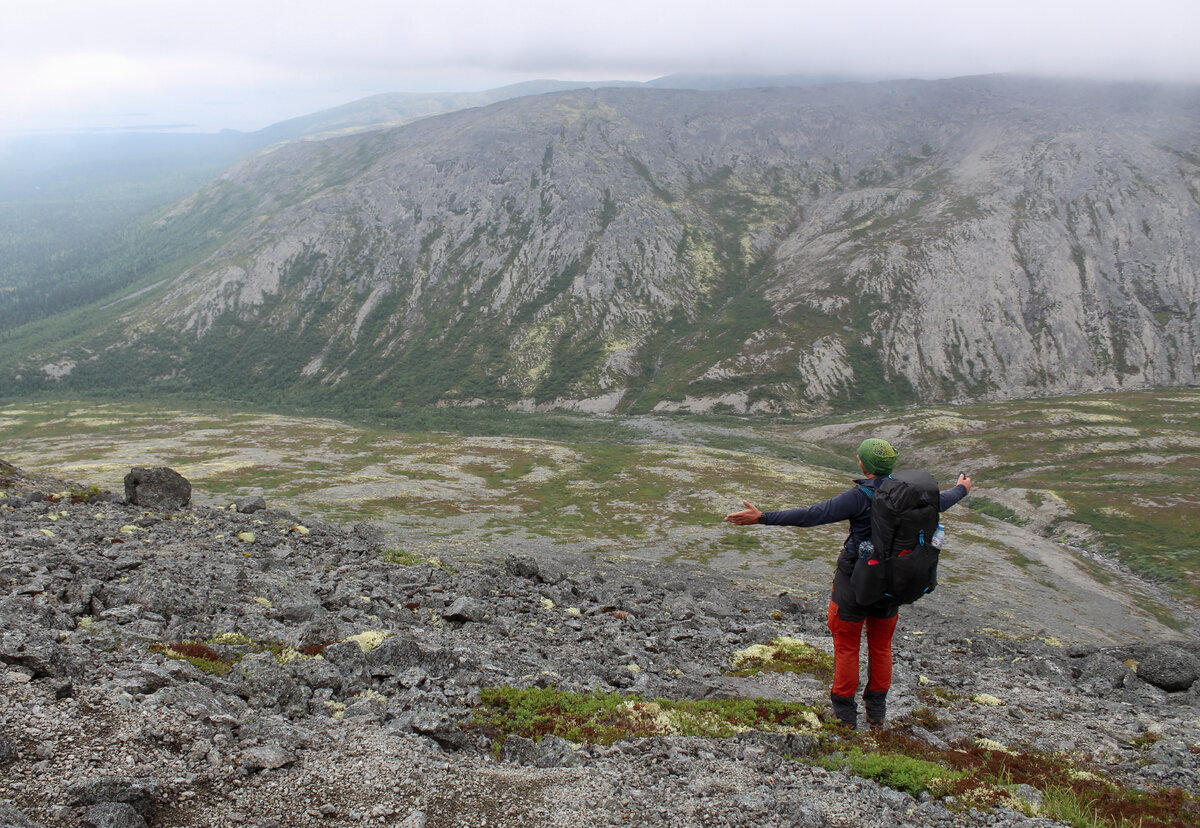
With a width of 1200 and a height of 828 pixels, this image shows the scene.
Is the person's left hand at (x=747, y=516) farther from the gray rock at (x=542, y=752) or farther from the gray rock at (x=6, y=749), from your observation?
the gray rock at (x=6, y=749)

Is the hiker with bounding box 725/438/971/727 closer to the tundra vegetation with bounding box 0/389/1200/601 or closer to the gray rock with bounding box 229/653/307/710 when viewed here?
the gray rock with bounding box 229/653/307/710

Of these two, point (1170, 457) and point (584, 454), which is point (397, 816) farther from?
point (1170, 457)

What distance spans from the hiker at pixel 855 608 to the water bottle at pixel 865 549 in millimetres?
→ 132

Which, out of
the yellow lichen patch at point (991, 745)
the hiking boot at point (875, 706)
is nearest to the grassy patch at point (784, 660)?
the hiking boot at point (875, 706)

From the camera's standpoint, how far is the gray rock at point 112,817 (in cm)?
806

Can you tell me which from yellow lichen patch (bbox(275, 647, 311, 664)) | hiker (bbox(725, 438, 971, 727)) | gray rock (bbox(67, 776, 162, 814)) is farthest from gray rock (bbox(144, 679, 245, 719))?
hiker (bbox(725, 438, 971, 727))

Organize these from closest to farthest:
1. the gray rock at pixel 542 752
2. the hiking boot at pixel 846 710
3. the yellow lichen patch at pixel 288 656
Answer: the gray rock at pixel 542 752 → the hiking boot at pixel 846 710 → the yellow lichen patch at pixel 288 656

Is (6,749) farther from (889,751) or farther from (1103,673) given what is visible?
(1103,673)

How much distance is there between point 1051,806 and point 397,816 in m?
10.8

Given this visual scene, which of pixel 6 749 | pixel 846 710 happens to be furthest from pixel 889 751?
pixel 6 749

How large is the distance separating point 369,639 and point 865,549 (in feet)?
43.7

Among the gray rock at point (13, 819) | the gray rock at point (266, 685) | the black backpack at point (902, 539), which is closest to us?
the gray rock at point (13, 819)

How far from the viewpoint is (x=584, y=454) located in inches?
5645

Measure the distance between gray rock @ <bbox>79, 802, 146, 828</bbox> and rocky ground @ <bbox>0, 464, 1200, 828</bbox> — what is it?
0.03 meters
